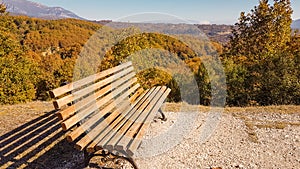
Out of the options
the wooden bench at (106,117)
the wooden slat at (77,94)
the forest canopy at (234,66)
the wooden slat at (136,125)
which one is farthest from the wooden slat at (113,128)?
the forest canopy at (234,66)

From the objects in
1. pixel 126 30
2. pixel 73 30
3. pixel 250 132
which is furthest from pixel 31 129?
pixel 73 30

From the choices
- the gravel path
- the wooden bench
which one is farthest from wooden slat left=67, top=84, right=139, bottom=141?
the gravel path

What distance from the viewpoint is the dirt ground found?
3.28m

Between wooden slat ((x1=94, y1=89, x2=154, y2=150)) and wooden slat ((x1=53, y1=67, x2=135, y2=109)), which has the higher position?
wooden slat ((x1=53, y1=67, x2=135, y2=109))

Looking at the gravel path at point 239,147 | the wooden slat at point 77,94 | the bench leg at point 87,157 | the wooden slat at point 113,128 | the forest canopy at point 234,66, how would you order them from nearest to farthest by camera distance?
the wooden slat at point 77,94, the wooden slat at point 113,128, the bench leg at point 87,157, the gravel path at point 239,147, the forest canopy at point 234,66

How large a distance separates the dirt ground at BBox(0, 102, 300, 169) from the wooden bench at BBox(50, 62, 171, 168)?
0.49 meters

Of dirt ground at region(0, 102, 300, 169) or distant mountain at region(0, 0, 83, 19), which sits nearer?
dirt ground at region(0, 102, 300, 169)

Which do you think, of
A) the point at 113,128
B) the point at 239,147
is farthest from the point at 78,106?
the point at 239,147

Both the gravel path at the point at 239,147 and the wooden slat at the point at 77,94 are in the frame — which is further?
the gravel path at the point at 239,147

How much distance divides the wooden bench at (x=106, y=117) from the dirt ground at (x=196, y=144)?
49 cm

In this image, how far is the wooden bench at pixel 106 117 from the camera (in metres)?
2.54

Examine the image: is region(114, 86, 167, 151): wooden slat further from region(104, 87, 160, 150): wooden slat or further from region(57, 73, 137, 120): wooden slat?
region(57, 73, 137, 120): wooden slat

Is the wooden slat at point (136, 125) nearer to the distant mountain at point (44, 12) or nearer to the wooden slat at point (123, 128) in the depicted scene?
the wooden slat at point (123, 128)

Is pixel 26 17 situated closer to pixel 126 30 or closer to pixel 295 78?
pixel 126 30
